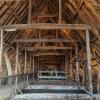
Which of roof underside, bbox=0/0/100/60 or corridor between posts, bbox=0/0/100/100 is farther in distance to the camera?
roof underside, bbox=0/0/100/60

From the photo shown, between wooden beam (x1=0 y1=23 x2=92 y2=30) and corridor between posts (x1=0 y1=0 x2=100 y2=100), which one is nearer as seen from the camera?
corridor between posts (x1=0 y1=0 x2=100 y2=100)

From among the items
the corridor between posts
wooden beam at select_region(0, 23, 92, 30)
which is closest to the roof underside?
the corridor between posts

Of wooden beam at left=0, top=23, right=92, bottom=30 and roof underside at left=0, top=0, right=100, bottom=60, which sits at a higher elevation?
roof underside at left=0, top=0, right=100, bottom=60

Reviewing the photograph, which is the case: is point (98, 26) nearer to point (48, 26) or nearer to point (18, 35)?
point (48, 26)

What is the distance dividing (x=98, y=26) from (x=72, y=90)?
127 inches

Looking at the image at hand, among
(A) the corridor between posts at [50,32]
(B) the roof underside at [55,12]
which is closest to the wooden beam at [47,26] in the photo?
(A) the corridor between posts at [50,32]

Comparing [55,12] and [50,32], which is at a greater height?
[55,12]

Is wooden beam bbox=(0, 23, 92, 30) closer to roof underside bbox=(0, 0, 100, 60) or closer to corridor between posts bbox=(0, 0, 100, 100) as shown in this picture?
corridor between posts bbox=(0, 0, 100, 100)

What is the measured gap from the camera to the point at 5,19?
10.7 metres

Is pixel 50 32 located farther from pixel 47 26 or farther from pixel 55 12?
pixel 47 26

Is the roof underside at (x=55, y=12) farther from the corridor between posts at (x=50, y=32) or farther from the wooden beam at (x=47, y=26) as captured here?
the wooden beam at (x=47, y=26)

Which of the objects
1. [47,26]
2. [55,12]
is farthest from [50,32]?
[47,26]

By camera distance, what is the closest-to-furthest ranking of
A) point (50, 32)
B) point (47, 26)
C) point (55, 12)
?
point (47, 26) < point (55, 12) < point (50, 32)

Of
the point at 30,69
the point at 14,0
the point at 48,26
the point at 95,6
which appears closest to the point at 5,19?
the point at 14,0
